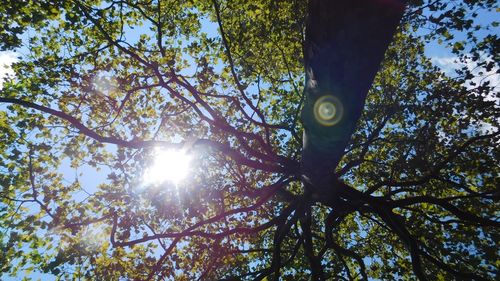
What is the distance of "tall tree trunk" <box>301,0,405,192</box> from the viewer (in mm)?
3547

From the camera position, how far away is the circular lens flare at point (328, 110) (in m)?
4.57

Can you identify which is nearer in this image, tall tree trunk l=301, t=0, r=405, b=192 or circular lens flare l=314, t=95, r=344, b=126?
tall tree trunk l=301, t=0, r=405, b=192

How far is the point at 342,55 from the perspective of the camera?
390 centimetres

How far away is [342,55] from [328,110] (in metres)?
1.18

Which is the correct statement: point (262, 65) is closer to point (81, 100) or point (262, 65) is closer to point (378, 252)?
point (81, 100)

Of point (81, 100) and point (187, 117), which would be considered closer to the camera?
point (81, 100)

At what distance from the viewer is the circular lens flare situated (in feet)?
15.0

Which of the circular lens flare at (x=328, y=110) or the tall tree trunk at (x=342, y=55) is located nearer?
the tall tree trunk at (x=342, y=55)

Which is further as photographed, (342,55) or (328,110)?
(328,110)

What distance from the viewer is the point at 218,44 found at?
38.4 feet

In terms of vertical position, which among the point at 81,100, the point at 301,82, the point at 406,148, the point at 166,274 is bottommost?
the point at 166,274

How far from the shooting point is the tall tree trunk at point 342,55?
355cm

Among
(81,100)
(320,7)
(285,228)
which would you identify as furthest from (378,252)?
(81,100)

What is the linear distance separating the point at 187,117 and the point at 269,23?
199 inches
